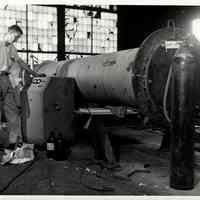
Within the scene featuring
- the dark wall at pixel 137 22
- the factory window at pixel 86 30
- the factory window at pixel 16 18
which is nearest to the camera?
the factory window at pixel 16 18

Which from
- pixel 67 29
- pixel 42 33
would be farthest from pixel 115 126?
pixel 67 29

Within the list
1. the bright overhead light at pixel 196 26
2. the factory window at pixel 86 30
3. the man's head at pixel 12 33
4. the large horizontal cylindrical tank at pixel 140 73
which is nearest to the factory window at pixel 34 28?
the factory window at pixel 86 30

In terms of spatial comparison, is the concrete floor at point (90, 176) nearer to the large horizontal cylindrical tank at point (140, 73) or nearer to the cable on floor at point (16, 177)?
the cable on floor at point (16, 177)

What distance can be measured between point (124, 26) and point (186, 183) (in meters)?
6.47

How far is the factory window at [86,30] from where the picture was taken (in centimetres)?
718

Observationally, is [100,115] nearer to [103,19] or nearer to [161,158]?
[161,158]

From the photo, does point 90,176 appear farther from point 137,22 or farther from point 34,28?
point 137,22

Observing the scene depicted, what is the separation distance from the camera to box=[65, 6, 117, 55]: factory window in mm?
7184

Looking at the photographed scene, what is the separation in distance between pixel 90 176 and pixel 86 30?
4887mm

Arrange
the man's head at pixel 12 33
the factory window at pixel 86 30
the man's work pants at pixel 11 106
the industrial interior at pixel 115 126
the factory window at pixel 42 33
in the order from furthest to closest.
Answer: the factory window at pixel 86 30 → the factory window at pixel 42 33 → the man's work pants at pixel 11 106 → the man's head at pixel 12 33 → the industrial interior at pixel 115 126

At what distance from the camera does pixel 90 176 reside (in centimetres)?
285

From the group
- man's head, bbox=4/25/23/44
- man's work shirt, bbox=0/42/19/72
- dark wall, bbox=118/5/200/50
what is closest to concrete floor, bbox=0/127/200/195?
man's work shirt, bbox=0/42/19/72

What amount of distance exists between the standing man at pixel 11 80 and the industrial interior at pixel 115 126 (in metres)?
0.17

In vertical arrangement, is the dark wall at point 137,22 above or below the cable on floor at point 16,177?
above
